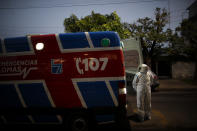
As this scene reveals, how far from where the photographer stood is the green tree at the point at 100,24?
16.9 metres

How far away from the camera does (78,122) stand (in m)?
4.20

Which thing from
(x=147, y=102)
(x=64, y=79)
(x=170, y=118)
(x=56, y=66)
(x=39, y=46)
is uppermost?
(x=39, y=46)

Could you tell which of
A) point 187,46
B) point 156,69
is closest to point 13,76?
point 187,46

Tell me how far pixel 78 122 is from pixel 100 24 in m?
15.1

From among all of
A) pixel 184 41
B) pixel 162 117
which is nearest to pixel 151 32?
pixel 184 41

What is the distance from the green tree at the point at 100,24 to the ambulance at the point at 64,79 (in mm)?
13019

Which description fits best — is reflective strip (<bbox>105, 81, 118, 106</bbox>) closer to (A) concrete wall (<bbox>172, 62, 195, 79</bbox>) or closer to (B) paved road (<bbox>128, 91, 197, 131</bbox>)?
(B) paved road (<bbox>128, 91, 197, 131</bbox>)

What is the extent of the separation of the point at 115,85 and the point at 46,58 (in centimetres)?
179

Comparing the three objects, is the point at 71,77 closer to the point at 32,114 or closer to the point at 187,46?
the point at 32,114

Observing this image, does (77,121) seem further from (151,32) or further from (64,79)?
(151,32)

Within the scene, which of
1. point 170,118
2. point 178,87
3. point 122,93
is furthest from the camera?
point 178,87

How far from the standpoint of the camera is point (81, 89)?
401 centimetres

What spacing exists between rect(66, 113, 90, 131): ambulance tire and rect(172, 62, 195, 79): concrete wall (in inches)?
796

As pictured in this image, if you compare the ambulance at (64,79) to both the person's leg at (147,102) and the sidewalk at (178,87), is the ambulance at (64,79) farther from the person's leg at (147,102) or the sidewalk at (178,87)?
the sidewalk at (178,87)
